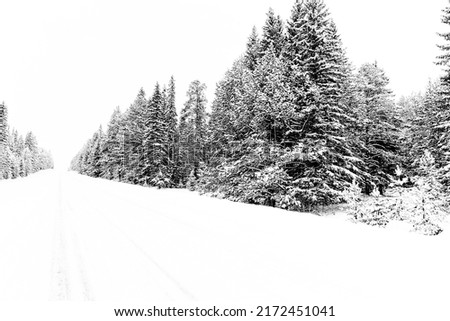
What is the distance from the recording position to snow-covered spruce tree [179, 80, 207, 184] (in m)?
37.3

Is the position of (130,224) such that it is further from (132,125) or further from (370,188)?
(132,125)

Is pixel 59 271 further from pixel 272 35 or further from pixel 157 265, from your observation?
pixel 272 35

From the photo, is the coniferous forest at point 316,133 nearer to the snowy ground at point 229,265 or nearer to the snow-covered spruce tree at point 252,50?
the snow-covered spruce tree at point 252,50

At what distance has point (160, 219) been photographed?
29.0 ft

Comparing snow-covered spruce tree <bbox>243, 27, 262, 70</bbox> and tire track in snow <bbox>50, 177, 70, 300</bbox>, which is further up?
snow-covered spruce tree <bbox>243, 27, 262, 70</bbox>

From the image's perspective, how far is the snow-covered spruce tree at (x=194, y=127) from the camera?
37.3 meters

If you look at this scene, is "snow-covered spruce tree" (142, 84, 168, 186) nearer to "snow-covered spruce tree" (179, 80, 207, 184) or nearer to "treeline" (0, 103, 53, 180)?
"snow-covered spruce tree" (179, 80, 207, 184)

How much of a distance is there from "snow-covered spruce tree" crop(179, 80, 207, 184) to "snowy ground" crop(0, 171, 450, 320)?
29517 mm

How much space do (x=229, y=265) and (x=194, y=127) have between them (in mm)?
34816

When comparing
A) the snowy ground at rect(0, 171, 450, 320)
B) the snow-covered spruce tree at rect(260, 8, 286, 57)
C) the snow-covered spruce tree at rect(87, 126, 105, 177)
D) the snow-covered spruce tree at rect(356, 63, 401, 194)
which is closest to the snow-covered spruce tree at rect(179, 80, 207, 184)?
the snow-covered spruce tree at rect(260, 8, 286, 57)

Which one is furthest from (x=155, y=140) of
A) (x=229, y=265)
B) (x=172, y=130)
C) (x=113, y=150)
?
(x=229, y=265)

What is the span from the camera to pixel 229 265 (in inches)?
183

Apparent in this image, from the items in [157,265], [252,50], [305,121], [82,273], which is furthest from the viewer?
[252,50]

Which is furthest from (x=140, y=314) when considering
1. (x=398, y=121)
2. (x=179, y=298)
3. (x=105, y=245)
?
(x=398, y=121)
